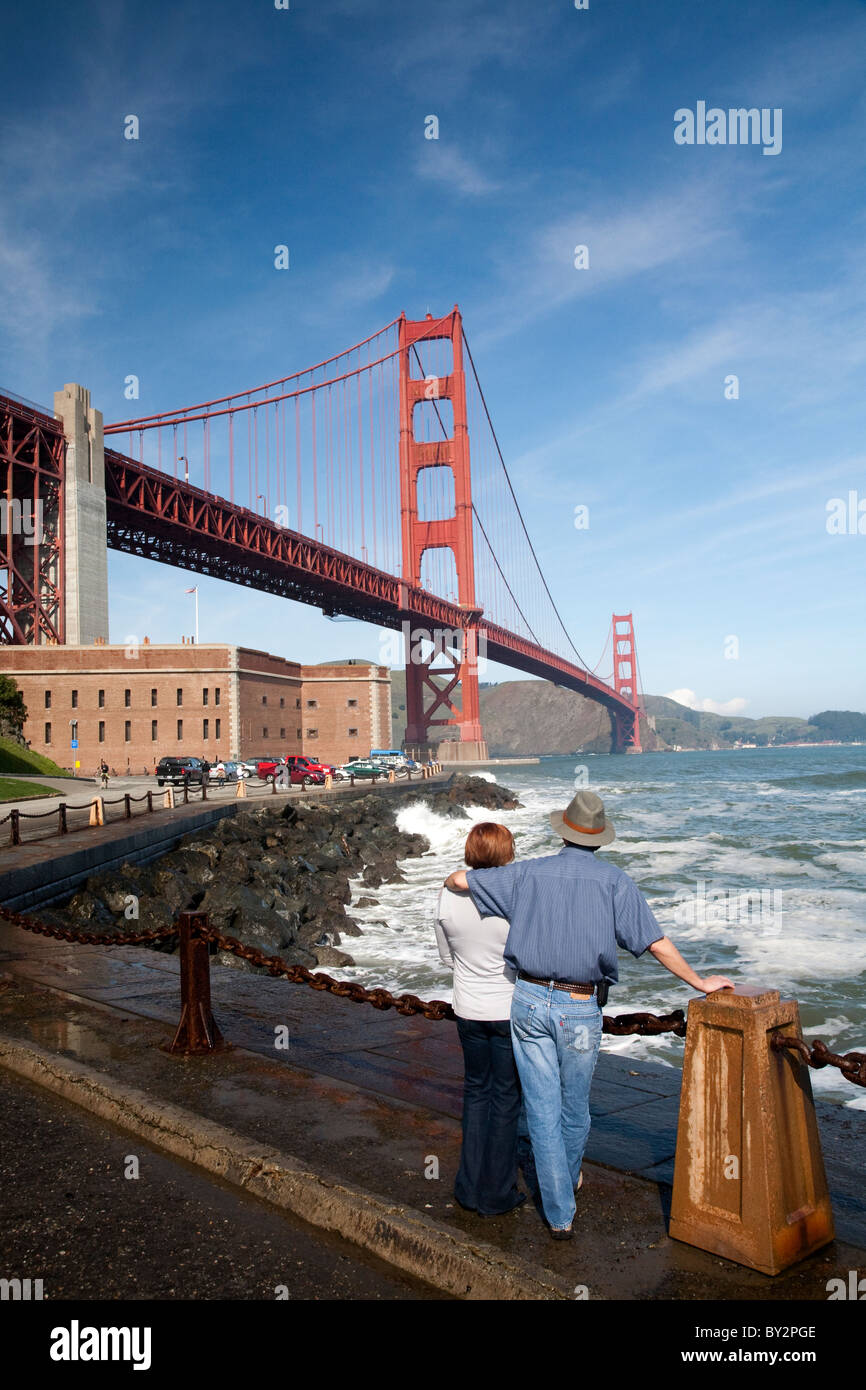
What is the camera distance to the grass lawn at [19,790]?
27.0 metres

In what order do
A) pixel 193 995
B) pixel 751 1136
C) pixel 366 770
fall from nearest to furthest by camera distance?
pixel 751 1136 → pixel 193 995 → pixel 366 770

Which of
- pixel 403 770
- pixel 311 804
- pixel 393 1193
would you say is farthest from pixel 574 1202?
pixel 403 770

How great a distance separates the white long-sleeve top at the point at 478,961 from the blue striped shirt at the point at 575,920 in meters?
0.12

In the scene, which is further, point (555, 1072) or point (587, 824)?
point (587, 824)

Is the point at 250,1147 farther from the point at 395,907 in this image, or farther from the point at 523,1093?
the point at 395,907

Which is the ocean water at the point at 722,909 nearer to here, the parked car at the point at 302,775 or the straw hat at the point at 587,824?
the straw hat at the point at 587,824

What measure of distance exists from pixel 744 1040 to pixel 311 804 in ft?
102

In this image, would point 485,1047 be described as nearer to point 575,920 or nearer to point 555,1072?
point 555,1072

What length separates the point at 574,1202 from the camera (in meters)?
3.70

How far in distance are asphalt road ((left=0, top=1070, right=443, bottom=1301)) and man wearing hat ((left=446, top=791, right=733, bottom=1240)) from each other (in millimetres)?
647

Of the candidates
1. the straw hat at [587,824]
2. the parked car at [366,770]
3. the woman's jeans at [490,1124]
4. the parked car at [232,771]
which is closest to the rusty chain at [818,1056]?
the straw hat at [587,824]

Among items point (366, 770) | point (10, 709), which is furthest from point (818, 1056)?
point (366, 770)

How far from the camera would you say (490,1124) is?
3.80 m

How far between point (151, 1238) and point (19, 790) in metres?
27.1
